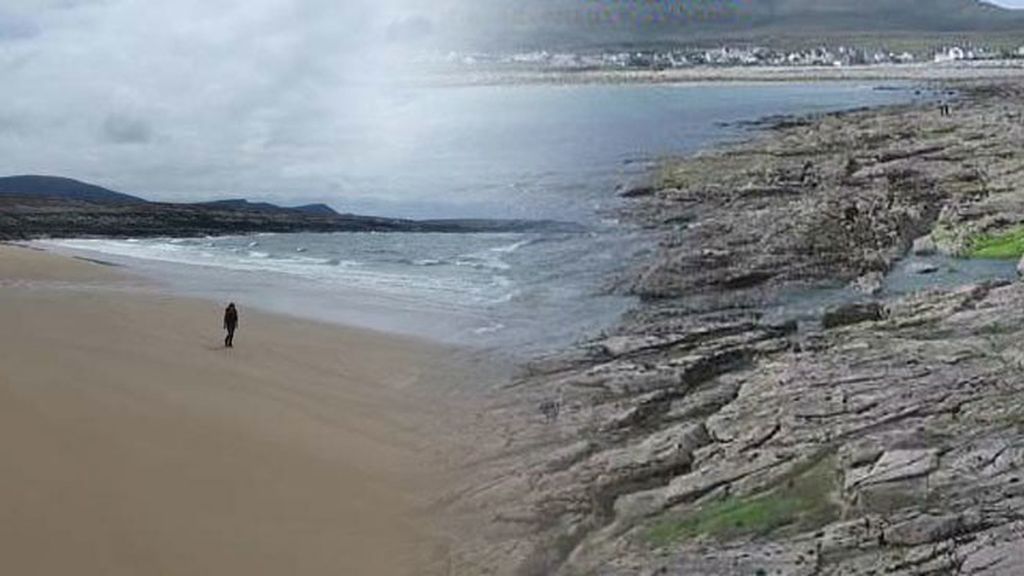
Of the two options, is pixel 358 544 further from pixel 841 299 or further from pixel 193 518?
pixel 841 299

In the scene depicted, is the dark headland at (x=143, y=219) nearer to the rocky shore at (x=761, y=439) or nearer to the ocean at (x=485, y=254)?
the ocean at (x=485, y=254)

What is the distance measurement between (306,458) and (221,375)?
20.8 ft

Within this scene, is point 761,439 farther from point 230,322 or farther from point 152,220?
point 152,220

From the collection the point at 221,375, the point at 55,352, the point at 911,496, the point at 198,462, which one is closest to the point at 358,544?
the point at 198,462

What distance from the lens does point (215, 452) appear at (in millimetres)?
16797

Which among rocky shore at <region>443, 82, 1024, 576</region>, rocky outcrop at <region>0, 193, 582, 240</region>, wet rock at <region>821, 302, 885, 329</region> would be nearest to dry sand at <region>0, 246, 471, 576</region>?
rocky shore at <region>443, 82, 1024, 576</region>

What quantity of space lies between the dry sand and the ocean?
9.13 feet

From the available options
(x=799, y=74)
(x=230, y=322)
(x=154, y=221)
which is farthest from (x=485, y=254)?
(x=799, y=74)

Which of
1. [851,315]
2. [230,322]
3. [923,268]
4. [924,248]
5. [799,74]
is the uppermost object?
[799,74]

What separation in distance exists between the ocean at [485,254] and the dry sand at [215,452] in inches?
110

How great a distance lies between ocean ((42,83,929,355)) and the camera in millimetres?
26047

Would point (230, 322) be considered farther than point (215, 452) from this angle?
Yes

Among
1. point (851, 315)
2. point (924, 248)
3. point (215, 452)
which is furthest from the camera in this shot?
point (924, 248)

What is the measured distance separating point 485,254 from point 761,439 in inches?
920
